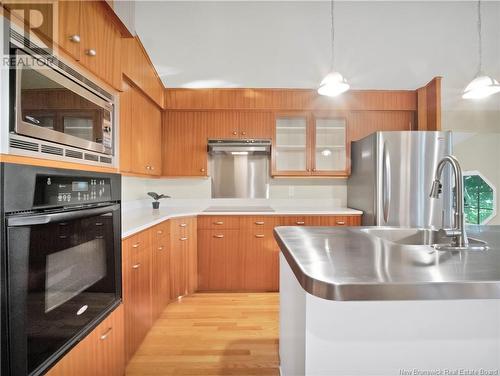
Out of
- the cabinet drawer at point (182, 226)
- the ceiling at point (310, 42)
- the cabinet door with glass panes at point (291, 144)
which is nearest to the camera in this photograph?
the cabinet drawer at point (182, 226)

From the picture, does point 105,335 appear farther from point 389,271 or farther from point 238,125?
point 238,125

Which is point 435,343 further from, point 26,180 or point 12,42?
point 12,42

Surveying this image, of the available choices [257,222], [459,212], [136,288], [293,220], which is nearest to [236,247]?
[257,222]

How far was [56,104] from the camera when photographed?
1026 millimetres

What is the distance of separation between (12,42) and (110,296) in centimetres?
116

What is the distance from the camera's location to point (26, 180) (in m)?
0.86

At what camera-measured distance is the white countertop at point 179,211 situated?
2.01m

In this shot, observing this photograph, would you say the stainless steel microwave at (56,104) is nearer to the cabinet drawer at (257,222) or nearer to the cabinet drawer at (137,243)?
the cabinet drawer at (137,243)

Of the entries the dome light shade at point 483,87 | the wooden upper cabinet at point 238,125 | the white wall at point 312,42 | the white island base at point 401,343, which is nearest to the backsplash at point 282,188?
the wooden upper cabinet at point 238,125

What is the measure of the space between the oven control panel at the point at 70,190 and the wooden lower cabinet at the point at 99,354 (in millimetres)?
597

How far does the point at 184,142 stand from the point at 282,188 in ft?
4.64

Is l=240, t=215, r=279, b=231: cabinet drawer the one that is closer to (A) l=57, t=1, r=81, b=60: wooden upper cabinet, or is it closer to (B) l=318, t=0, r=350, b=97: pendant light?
(B) l=318, t=0, r=350, b=97: pendant light

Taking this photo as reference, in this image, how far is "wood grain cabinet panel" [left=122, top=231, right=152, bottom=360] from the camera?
1.67 meters

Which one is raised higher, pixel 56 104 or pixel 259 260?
pixel 56 104
